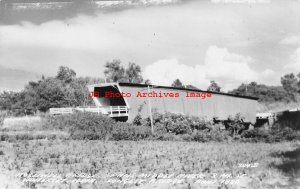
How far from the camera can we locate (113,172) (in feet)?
39.8

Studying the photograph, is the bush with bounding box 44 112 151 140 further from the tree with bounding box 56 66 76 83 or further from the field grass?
the tree with bounding box 56 66 76 83

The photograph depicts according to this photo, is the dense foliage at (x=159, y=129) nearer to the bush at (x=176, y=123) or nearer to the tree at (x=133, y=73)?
the bush at (x=176, y=123)

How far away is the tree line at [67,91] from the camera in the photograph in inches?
2749

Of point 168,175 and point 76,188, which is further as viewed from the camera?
point 168,175

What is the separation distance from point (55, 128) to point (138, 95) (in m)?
9.84

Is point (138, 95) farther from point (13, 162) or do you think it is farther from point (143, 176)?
point (143, 176)

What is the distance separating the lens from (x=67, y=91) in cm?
7156

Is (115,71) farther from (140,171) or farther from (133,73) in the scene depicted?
(140,171)

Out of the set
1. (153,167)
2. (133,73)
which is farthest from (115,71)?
(153,167)

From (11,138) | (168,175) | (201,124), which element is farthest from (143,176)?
(201,124)

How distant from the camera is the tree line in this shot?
6981 centimetres

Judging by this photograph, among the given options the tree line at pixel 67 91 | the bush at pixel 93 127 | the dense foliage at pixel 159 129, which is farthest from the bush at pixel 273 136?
the tree line at pixel 67 91
